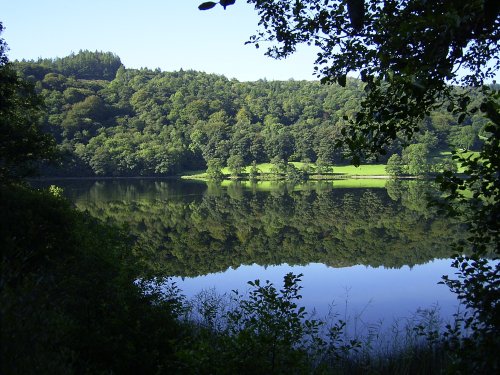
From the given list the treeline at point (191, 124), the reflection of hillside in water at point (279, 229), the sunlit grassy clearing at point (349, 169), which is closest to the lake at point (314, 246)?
the reflection of hillside in water at point (279, 229)

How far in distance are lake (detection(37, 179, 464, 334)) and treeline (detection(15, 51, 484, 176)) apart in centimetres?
3758

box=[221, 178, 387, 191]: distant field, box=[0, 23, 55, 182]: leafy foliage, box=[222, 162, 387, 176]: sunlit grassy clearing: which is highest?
box=[0, 23, 55, 182]: leafy foliage

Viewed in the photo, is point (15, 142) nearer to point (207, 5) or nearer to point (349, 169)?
point (207, 5)

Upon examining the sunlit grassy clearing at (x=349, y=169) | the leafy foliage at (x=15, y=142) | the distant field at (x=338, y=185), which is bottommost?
the distant field at (x=338, y=185)

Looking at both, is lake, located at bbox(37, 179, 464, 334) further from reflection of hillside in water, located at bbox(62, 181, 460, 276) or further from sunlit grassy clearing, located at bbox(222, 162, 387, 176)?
sunlit grassy clearing, located at bbox(222, 162, 387, 176)

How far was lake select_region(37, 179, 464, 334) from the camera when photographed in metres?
15.9

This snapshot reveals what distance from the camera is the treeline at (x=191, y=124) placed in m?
92.8

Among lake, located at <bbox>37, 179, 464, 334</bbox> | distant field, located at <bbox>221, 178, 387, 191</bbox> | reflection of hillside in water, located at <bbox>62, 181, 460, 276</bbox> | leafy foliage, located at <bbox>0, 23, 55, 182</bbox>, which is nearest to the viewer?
leafy foliage, located at <bbox>0, 23, 55, 182</bbox>

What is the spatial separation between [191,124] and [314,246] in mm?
97261

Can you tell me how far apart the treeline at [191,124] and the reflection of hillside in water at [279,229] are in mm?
33233

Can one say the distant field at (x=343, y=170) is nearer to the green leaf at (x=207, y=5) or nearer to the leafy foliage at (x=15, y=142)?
the leafy foliage at (x=15, y=142)

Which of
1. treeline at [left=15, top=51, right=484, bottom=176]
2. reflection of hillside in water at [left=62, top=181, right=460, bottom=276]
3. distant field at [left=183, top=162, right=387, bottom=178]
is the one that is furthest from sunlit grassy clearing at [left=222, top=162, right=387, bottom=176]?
reflection of hillside in water at [left=62, top=181, right=460, bottom=276]

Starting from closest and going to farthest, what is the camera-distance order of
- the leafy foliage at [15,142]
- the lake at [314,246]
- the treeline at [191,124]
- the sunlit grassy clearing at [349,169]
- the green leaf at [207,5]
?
the green leaf at [207,5] → the leafy foliage at [15,142] → the lake at [314,246] → the sunlit grassy clearing at [349,169] → the treeline at [191,124]

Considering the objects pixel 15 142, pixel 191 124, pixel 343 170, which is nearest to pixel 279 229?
pixel 15 142
